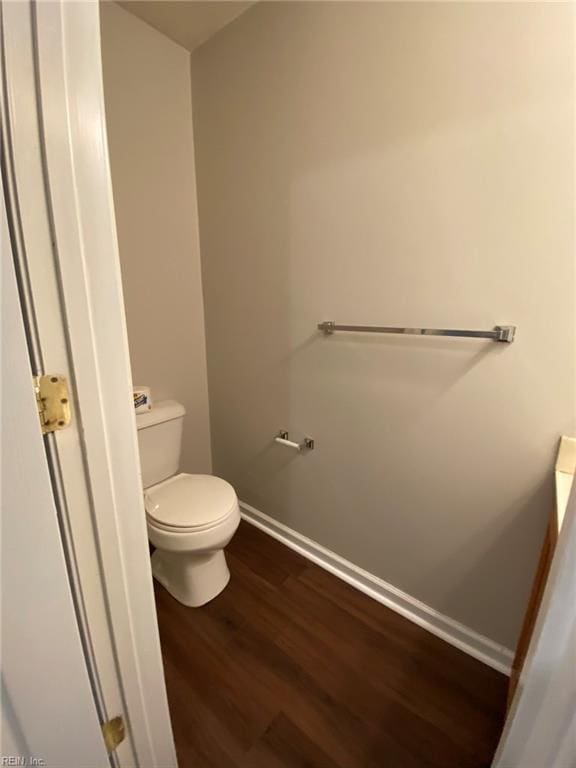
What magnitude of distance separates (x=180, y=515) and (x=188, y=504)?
8cm

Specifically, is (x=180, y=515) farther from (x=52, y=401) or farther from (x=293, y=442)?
(x=52, y=401)

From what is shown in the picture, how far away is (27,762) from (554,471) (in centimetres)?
137

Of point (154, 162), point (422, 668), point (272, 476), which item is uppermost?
point (154, 162)

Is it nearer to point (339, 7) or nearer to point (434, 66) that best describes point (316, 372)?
point (434, 66)

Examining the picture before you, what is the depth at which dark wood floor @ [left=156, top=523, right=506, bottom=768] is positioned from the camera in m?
1.03

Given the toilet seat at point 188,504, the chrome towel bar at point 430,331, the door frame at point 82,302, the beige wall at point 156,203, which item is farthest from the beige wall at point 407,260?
the door frame at point 82,302

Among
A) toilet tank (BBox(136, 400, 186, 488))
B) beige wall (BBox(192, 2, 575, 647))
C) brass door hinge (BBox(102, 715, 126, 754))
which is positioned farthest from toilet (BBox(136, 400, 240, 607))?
brass door hinge (BBox(102, 715, 126, 754))

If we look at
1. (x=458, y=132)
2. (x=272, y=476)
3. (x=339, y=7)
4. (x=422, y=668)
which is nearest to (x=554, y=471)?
(x=422, y=668)

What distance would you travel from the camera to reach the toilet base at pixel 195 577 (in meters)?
1.48

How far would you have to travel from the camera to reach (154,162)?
5.57ft

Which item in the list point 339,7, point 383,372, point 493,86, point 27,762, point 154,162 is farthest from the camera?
point 154,162

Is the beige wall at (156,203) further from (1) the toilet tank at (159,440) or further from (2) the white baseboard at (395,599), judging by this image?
(2) the white baseboard at (395,599)

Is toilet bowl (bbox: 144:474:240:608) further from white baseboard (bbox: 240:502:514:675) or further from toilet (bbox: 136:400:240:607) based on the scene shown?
white baseboard (bbox: 240:502:514:675)

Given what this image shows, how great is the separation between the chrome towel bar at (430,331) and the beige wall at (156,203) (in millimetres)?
912
